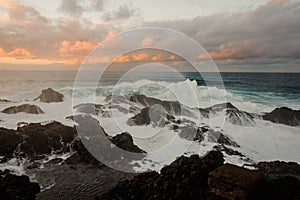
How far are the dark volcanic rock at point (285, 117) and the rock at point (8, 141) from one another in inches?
862

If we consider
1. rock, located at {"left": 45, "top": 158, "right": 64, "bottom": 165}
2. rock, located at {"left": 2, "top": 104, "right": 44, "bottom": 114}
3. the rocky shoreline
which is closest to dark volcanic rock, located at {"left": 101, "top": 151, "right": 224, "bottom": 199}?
the rocky shoreline

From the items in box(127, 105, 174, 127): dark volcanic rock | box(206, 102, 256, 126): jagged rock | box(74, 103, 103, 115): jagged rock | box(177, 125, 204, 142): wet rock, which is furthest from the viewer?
box(74, 103, 103, 115): jagged rock

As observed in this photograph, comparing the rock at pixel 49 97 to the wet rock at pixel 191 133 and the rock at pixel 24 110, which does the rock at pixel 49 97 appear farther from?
the wet rock at pixel 191 133

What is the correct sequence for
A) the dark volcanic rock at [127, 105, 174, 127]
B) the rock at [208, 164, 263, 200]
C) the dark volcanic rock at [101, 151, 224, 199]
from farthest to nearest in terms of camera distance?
the dark volcanic rock at [127, 105, 174, 127], the dark volcanic rock at [101, 151, 224, 199], the rock at [208, 164, 263, 200]

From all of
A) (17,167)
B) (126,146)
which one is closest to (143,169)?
(126,146)

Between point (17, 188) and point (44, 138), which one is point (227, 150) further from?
point (17, 188)

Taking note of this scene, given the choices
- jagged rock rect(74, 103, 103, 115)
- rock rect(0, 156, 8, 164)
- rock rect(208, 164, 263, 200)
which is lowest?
rock rect(0, 156, 8, 164)

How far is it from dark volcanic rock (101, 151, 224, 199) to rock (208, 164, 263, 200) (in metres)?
0.53

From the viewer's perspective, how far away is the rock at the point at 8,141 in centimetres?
1406

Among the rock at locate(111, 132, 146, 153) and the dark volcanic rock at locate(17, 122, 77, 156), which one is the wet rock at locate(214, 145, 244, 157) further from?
the dark volcanic rock at locate(17, 122, 77, 156)

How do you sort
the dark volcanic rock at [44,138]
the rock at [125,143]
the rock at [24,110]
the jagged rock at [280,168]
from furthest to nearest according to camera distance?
the rock at [24,110]
the rock at [125,143]
the dark volcanic rock at [44,138]
the jagged rock at [280,168]

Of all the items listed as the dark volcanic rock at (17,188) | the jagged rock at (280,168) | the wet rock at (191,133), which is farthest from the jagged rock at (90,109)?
the jagged rock at (280,168)

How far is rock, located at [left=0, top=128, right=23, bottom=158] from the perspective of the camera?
46.1 ft

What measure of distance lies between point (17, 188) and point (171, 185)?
19.9ft
